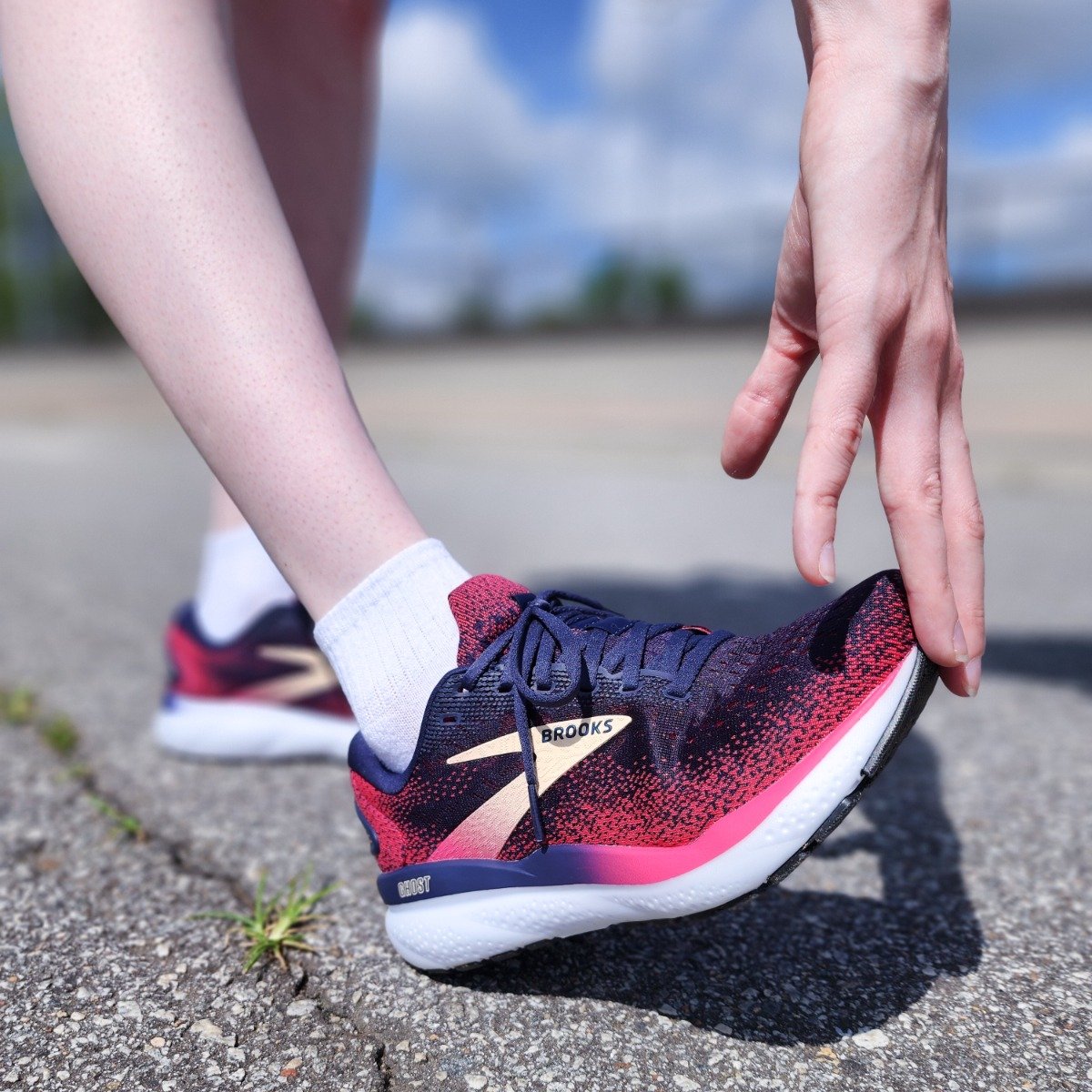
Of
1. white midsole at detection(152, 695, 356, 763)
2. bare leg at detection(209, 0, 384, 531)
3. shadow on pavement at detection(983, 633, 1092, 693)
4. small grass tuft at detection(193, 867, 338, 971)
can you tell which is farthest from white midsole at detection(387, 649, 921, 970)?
shadow on pavement at detection(983, 633, 1092, 693)

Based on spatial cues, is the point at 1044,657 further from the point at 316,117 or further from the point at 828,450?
the point at 316,117

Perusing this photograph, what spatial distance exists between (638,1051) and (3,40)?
3.57 feet

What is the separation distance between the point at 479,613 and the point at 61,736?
91cm

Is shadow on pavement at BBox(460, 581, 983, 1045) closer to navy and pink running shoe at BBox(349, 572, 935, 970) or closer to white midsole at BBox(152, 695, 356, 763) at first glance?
navy and pink running shoe at BBox(349, 572, 935, 970)

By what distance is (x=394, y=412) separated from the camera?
11.1m

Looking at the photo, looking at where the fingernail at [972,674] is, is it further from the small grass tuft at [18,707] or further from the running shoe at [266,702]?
the small grass tuft at [18,707]

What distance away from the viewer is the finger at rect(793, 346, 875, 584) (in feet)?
2.50

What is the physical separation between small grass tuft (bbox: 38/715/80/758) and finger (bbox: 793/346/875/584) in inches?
47.3

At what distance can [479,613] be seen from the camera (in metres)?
0.95

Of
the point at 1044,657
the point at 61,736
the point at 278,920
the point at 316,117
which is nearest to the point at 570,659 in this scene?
the point at 278,920

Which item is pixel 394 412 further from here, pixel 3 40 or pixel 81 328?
pixel 81 328

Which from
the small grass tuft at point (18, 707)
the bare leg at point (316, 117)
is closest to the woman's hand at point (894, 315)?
the bare leg at point (316, 117)

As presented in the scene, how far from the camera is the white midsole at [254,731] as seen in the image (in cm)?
149

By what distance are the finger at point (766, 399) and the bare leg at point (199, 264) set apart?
0.32 meters
